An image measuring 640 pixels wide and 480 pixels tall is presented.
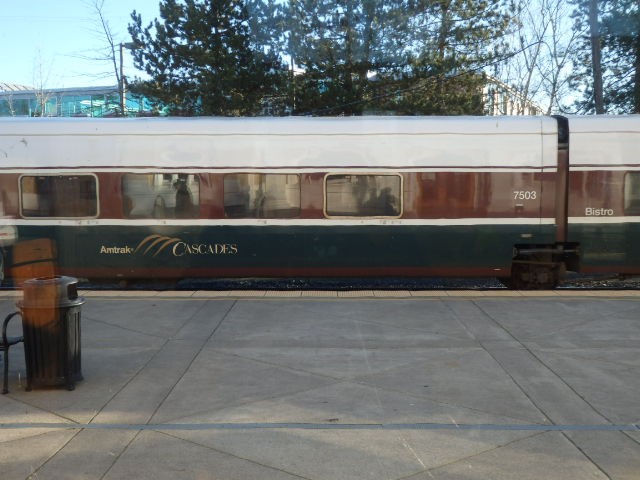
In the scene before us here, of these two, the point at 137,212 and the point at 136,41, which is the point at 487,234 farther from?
the point at 136,41

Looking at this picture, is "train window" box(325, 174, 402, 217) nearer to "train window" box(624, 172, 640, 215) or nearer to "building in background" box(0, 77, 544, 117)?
"train window" box(624, 172, 640, 215)

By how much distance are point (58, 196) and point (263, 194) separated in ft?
11.5

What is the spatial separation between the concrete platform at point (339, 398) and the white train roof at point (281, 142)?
293 cm

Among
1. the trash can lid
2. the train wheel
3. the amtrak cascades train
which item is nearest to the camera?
the trash can lid

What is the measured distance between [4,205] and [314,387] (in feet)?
25.0

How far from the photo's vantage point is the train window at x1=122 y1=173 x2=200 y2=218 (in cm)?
1063

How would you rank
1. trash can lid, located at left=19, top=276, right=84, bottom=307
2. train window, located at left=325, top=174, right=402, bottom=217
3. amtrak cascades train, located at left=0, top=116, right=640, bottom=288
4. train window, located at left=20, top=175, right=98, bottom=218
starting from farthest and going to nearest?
train window, located at left=20, top=175, right=98, bottom=218 < train window, located at left=325, top=174, right=402, bottom=217 < amtrak cascades train, located at left=0, top=116, right=640, bottom=288 < trash can lid, located at left=19, top=276, right=84, bottom=307

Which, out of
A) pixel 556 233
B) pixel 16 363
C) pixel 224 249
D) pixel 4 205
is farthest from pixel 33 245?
pixel 556 233

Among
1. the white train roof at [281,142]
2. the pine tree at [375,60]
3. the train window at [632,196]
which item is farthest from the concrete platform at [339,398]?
the pine tree at [375,60]

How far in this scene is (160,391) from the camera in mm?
5504

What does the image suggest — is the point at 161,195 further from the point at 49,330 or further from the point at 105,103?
the point at 105,103

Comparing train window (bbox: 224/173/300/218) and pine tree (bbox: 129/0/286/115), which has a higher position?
pine tree (bbox: 129/0/286/115)

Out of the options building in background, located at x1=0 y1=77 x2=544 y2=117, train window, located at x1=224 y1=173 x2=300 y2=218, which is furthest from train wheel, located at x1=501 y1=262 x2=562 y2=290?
building in background, located at x1=0 y1=77 x2=544 y2=117

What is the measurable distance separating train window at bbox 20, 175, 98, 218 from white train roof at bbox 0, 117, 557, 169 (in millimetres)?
253
